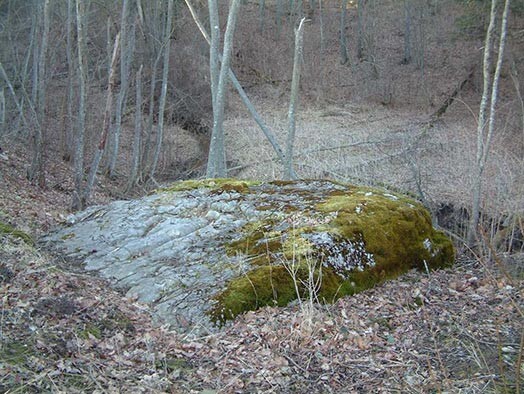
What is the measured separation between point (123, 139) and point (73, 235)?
1444 cm

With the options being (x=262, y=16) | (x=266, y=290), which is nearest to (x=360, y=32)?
(x=262, y=16)

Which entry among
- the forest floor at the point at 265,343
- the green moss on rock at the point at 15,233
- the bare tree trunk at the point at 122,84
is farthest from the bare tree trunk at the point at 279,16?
the forest floor at the point at 265,343

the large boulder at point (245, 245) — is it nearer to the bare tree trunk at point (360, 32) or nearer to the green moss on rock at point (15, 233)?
the green moss on rock at point (15, 233)

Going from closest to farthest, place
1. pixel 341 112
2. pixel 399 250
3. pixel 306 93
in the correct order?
1. pixel 399 250
2. pixel 341 112
3. pixel 306 93

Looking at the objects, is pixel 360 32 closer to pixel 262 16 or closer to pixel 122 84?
pixel 262 16

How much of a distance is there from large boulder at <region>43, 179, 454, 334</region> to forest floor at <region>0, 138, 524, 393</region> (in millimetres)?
251

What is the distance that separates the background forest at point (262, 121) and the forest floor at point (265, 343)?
33 millimetres

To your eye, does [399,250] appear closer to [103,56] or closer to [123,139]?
[123,139]

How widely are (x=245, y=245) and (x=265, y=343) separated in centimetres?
182

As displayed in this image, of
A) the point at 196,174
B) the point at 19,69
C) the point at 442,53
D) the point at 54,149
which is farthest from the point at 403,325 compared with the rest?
the point at 442,53

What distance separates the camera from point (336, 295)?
578 cm

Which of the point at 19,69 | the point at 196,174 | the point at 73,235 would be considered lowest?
the point at 196,174

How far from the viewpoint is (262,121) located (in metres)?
14.2

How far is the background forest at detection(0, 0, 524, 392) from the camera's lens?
4988 mm
